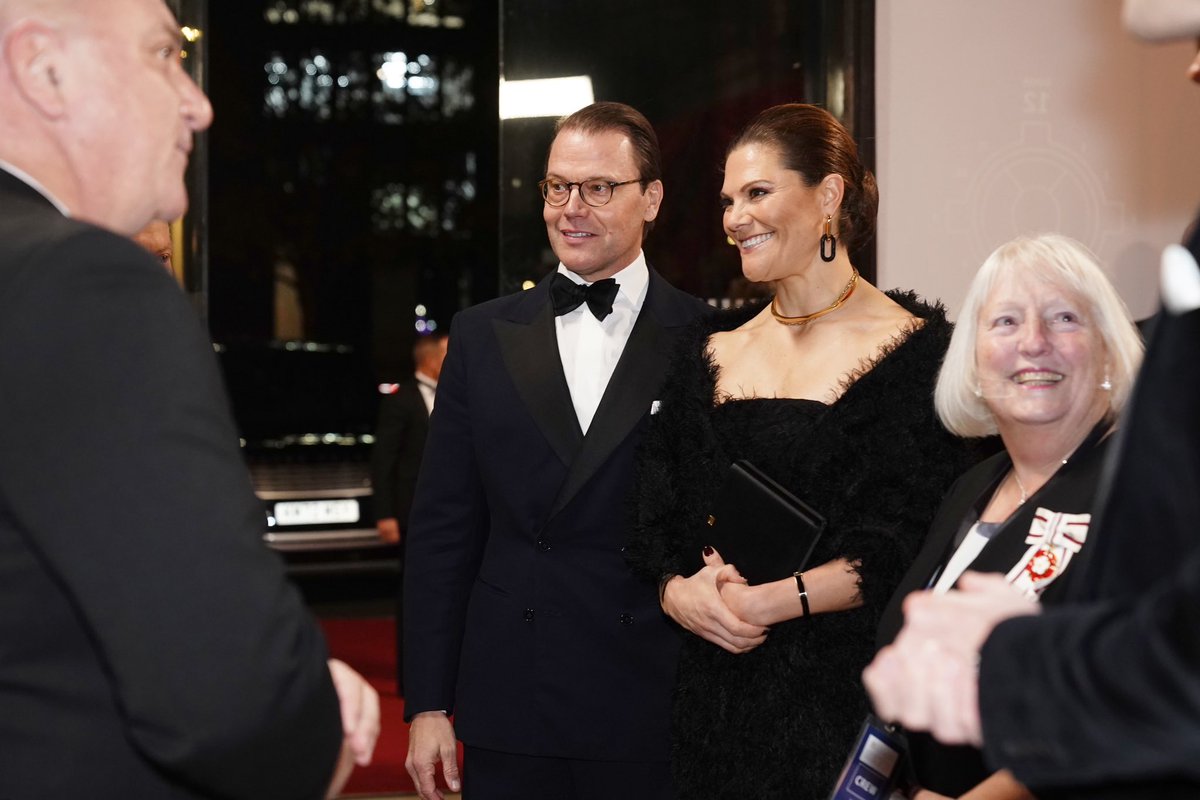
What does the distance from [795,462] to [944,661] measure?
4.23 ft

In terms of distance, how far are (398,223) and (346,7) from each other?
6.71ft

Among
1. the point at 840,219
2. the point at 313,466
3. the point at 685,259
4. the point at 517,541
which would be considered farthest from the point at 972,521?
the point at 313,466

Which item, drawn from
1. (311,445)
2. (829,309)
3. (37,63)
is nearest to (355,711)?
(37,63)

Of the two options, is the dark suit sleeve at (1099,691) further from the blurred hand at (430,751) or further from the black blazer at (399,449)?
the black blazer at (399,449)

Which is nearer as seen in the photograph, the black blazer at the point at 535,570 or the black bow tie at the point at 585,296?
the black blazer at the point at 535,570

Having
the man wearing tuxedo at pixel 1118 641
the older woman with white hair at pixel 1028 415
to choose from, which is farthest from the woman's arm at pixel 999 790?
the man wearing tuxedo at pixel 1118 641

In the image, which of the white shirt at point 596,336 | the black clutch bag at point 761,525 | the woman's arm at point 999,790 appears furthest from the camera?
the white shirt at point 596,336

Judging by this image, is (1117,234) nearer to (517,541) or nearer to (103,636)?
(517,541)

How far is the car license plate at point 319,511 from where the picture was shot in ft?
27.8

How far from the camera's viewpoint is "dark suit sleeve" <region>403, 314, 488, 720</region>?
2.72m

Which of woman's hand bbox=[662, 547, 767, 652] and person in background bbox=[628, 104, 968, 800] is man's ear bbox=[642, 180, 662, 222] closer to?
person in background bbox=[628, 104, 968, 800]

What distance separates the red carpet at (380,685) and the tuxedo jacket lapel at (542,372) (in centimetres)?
210

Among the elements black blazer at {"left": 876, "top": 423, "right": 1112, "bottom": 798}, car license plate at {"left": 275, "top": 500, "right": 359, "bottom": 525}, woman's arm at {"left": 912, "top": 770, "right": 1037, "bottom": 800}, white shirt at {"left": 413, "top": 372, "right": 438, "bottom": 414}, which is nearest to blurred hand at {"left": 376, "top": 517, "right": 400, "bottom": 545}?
white shirt at {"left": 413, "top": 372, "right": 438, "bottom": 414}

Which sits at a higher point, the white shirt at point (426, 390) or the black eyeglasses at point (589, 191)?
the black eyeglasses at point (589, 191)
